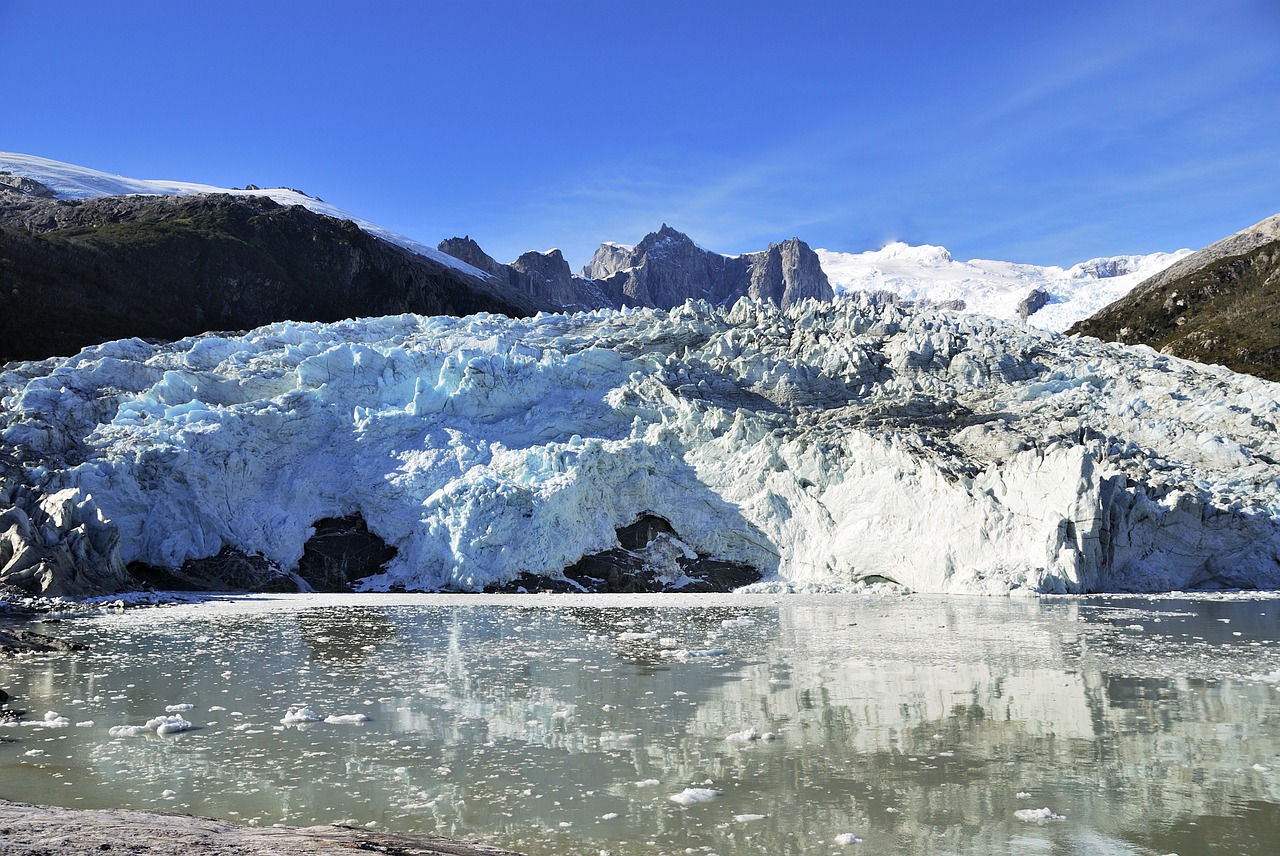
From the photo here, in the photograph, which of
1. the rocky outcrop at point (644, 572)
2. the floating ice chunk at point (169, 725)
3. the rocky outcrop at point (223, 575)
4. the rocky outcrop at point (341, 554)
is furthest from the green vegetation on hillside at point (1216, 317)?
the floating ice chunk at point (169, 725)

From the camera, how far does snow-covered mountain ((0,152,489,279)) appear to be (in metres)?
71.9

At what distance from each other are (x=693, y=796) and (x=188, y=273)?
6215cm

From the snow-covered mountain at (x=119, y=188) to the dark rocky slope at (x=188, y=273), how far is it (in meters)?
3.77

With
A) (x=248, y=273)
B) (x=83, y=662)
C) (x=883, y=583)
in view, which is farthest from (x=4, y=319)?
(x=883, y=583)

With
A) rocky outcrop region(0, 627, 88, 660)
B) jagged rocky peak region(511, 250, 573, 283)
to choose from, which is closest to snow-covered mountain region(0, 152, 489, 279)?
jagged rocky peak region(511, 250, 573, 283)

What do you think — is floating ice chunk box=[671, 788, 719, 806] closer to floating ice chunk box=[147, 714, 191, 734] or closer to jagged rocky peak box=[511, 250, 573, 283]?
floating ice chunk box=[147, 714, 191, 734]

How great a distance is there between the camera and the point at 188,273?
2378 inches

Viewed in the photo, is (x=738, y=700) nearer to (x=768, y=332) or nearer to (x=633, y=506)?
(x=633, y=506)

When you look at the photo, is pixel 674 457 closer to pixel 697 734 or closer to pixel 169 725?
pixel 697 734

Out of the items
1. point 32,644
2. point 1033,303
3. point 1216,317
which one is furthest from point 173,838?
point 1033,303

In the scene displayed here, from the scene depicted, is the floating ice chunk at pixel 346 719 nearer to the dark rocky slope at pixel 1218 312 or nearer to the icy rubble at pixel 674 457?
the icy rubble at pixel 674 457

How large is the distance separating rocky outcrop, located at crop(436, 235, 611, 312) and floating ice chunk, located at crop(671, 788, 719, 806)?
8429 cm

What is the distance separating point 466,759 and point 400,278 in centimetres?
6628

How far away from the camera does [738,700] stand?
33.6ft
